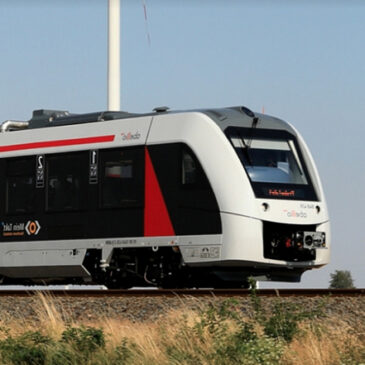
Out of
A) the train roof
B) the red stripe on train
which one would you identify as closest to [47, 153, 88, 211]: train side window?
the red stripe on train

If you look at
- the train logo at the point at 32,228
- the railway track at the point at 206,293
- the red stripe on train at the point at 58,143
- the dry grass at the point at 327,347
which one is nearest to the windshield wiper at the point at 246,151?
the red stripe on train at the point at 58,143

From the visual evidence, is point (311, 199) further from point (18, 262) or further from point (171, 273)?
point (18, 262)

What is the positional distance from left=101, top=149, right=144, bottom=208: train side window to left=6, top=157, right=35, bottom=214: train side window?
6.93 feet

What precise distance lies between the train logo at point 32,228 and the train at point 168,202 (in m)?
0.03

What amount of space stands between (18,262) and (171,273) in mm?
3877

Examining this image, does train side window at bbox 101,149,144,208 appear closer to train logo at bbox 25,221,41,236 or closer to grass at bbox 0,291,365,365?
train logo at bbox 25,221,41,236

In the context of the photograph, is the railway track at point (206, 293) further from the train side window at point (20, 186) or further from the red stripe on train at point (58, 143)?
the red stripe on train at point (58, 143)

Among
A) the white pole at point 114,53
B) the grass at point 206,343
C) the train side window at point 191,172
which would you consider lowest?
the grass at point 206,343

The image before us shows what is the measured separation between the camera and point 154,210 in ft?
70.2

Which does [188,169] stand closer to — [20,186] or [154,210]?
[154,210]

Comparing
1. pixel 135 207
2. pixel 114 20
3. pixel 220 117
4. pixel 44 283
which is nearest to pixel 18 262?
pixel 44 283

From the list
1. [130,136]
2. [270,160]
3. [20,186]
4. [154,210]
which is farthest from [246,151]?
[20,186]

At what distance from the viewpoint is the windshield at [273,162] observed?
21.1 metres

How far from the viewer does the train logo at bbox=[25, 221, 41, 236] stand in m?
23.5
